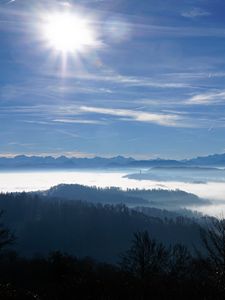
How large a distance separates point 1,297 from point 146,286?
11.4 m

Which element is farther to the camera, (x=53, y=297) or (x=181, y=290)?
(x=181, y=290)

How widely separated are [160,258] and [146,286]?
3193 cm

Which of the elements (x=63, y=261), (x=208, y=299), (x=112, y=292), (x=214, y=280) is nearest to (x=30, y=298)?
(x=112, y=292)

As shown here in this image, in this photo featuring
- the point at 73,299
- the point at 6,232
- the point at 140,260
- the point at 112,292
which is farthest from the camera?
the point at 140,260

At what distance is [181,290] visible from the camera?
27.4 meters

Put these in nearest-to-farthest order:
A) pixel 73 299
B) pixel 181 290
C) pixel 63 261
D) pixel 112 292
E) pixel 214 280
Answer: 1. pixel 73 299
2. pixel 112 292
3. pixel 181 290
4. pixel 214 280
5. pixel 63 261

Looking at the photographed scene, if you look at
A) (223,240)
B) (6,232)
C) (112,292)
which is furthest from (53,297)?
(6,232)

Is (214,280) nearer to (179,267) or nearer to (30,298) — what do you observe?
(30,298)

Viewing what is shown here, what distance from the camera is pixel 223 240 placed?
33.6m

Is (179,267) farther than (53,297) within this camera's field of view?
Yes

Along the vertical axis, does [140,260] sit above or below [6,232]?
below

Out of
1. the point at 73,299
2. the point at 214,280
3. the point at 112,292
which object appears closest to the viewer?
the point at 73,299

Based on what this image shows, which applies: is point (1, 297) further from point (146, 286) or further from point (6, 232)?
point (6, 232)

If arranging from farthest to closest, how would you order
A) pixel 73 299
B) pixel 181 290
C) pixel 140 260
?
pixel 140 260 < pixel 181 290 < pixel 73 299
